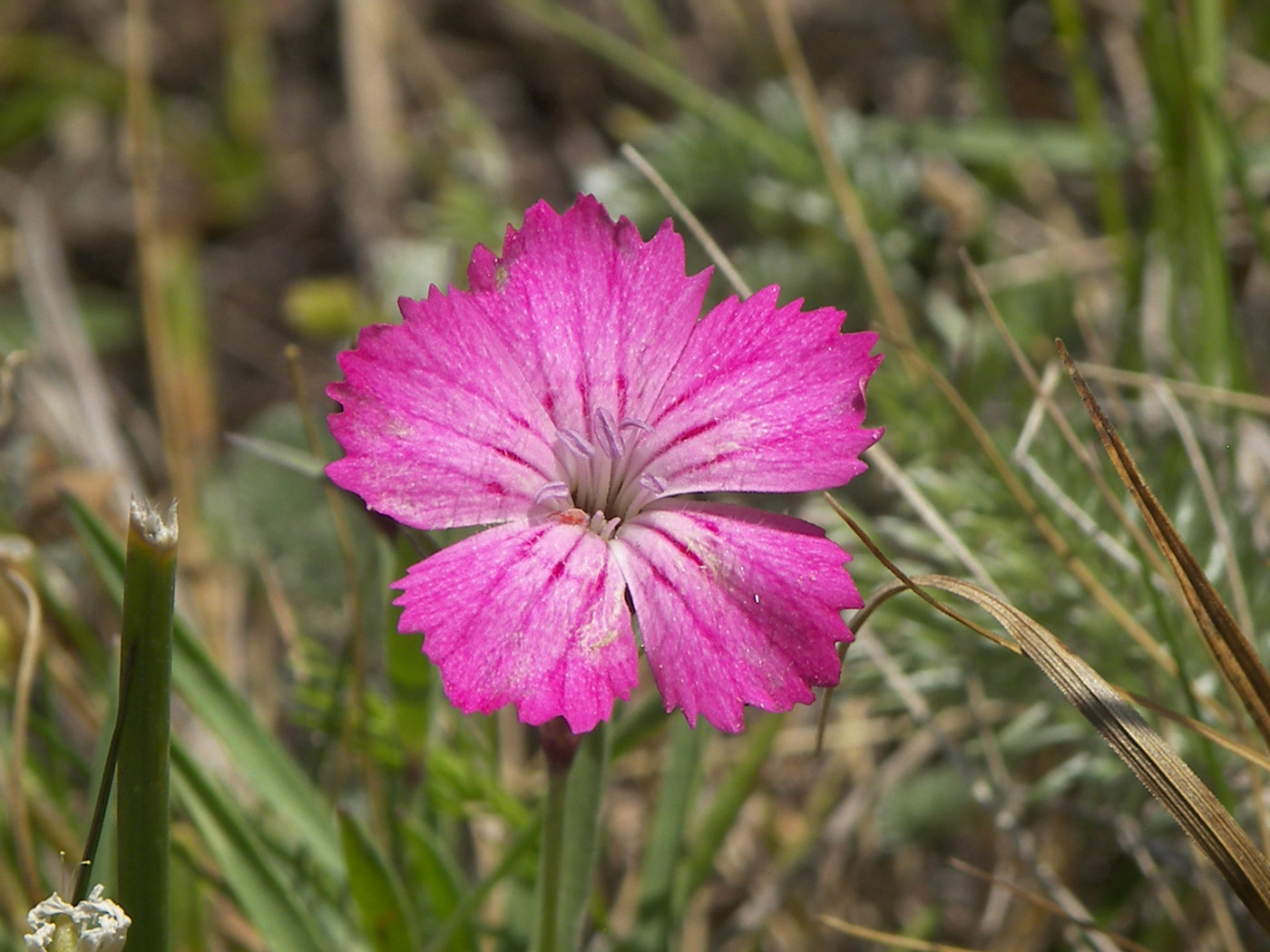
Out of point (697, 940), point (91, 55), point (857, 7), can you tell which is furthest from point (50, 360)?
point (857, 7)

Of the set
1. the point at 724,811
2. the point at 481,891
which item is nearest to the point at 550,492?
the point at 481,891

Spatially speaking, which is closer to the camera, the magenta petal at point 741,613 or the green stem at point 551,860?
the magenta petal at point 741,613

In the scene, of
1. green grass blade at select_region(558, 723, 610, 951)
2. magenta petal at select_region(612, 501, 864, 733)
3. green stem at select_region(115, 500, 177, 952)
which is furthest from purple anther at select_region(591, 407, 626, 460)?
green stem at select_region(115, 500, 177, 952)

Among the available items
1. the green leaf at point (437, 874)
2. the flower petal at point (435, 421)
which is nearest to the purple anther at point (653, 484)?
the flower petal at point (435, 421)

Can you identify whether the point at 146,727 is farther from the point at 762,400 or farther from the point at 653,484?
the point at 762,400

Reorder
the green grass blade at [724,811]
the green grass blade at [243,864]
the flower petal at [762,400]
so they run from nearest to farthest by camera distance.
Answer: the flower petal at [762,400] < the green grass blade at [243,864] < the green grass blade at [724,811]

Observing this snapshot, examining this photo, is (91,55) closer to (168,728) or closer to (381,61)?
(381,61)

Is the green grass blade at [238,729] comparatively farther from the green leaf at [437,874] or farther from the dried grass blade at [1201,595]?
the dried grass blade at [1201,595]
